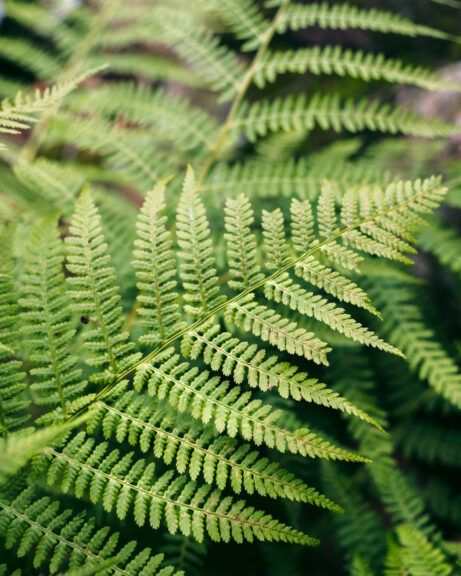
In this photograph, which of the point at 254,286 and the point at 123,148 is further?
the point at 123,148

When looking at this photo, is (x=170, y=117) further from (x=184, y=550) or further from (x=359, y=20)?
(x=184, y=550)

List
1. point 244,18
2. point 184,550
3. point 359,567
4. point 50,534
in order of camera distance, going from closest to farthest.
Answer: point 50,534 < point 359,567 < point 184,550 < point 244,18

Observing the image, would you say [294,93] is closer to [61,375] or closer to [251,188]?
[251,188]

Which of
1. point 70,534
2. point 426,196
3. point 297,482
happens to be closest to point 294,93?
point 426,196

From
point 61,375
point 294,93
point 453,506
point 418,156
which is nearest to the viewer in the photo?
point 61,375

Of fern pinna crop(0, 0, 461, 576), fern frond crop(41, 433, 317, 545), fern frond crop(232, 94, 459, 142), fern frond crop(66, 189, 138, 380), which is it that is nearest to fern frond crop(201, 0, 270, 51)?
fern pinna crop(0, 0, 461, 576)

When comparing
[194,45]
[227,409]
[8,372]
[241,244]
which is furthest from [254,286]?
[194,45]
